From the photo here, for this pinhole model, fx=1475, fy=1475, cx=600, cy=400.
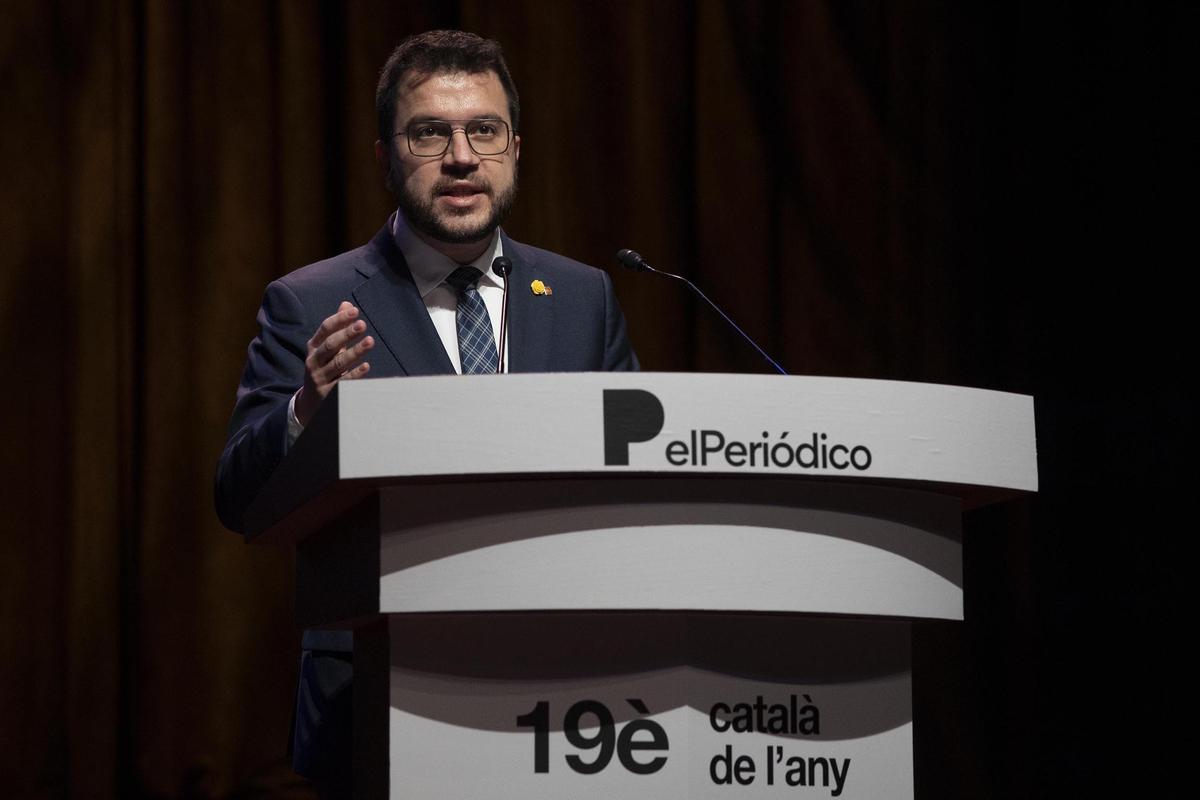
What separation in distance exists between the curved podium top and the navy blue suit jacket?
646 mm

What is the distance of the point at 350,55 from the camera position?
3.47 m

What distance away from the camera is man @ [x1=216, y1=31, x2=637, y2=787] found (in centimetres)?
202

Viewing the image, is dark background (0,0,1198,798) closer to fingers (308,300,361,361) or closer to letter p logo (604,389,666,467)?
fingers (308,300,361,361)

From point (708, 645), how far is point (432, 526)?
272 mm

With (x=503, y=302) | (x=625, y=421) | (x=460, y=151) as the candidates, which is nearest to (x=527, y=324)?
(x=503, y=302)

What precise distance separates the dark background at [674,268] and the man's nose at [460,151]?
49.6 inches

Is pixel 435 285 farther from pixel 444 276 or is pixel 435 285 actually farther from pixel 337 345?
pixel 337 345

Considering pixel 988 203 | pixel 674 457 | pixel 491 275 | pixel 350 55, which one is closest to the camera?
pixel 674 457

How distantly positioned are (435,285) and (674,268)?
1.51 m

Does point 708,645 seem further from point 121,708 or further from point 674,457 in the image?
point 121,708

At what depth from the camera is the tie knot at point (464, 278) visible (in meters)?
2.17

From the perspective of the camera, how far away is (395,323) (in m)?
2.08

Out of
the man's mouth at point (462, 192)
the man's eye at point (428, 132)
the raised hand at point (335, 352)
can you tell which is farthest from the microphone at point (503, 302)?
the raised hand at point (335, 352)

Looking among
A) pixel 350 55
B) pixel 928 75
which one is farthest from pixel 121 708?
pixel 928 75
